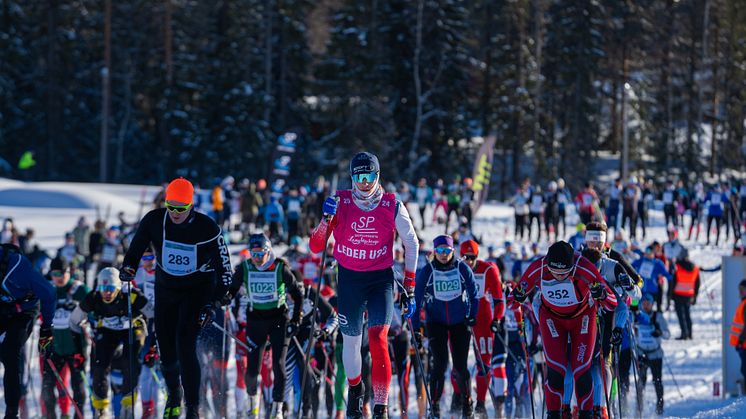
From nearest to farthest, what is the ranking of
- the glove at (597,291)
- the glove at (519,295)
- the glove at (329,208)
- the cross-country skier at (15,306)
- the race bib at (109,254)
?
the glove at (329,208) → the glove at (597,291) → the glove at (519,295) → the cross-country skier at (15,306) → the race bib at (109,254)

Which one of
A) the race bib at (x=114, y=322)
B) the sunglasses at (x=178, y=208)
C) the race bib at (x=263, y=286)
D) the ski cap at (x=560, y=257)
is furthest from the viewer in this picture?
the race bib at (x=114, y=322)

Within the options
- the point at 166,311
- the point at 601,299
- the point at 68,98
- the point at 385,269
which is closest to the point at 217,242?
the point at 166,311

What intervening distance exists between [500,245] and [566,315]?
62.9ft

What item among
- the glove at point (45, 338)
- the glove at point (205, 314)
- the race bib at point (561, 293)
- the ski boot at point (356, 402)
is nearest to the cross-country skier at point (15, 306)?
the glove at point (45, 338)

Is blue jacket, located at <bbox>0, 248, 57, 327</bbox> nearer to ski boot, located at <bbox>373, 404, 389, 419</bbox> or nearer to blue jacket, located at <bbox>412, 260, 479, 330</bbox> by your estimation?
ski boot, located at <bbox>373, 404, 389, 419</bbox>

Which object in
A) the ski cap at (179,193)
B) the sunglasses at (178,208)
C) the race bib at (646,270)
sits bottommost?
the race bib at (646,270)

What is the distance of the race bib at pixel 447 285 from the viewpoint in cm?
977

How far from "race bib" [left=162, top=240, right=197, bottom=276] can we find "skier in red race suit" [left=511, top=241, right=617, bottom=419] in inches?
103

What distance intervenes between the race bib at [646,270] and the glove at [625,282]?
371 inches

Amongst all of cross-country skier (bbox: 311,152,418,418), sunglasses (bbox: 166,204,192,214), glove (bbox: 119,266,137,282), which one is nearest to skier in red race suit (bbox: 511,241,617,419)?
cross-country skier (bbox: 311,152,418,418)

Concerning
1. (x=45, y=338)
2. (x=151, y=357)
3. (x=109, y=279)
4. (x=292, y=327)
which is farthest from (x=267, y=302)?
(x=45, y=338)

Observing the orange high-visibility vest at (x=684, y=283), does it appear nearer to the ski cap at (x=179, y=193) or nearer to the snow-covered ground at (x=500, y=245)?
the snow-covered ground at (x=500, y=245)

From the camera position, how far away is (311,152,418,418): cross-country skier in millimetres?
7293

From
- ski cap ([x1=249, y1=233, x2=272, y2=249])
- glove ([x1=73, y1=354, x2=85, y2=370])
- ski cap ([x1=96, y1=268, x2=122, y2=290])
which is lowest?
glove ([x1=73, y1=354, x2=85, y2=370])
